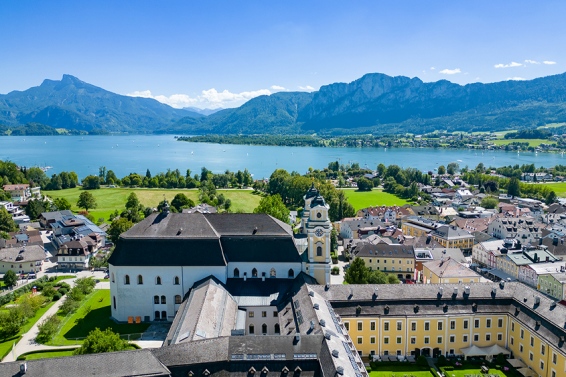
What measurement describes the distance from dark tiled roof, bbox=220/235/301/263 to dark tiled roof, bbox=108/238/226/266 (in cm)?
135

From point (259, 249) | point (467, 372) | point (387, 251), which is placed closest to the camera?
point (467, 372)

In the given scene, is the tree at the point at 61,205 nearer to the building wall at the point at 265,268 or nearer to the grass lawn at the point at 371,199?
the grass lawn at the point at 371,199

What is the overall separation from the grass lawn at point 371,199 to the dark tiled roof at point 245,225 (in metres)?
72.9

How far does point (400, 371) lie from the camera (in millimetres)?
35750

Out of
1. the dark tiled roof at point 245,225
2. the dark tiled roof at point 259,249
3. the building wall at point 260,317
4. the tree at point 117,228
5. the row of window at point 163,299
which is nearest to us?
the building wall at point 260,317

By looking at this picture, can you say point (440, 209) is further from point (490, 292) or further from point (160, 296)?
point (160, 296)

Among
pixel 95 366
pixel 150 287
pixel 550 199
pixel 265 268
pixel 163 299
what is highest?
pixel 95 366

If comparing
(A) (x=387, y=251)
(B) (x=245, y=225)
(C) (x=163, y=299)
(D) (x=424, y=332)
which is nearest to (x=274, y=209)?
(A) (x=387, y=251)

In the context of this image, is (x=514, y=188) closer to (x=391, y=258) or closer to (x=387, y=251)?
(x=387, y=251)

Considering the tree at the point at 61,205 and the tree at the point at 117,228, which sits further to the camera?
the tree at the point at 61,205

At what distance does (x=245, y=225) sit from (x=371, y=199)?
8928 cm

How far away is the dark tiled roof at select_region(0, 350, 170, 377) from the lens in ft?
80.9

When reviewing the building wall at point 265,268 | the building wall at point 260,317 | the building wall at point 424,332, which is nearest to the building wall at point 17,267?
the building wall at point 265,268

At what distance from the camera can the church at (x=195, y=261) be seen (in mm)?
44438
